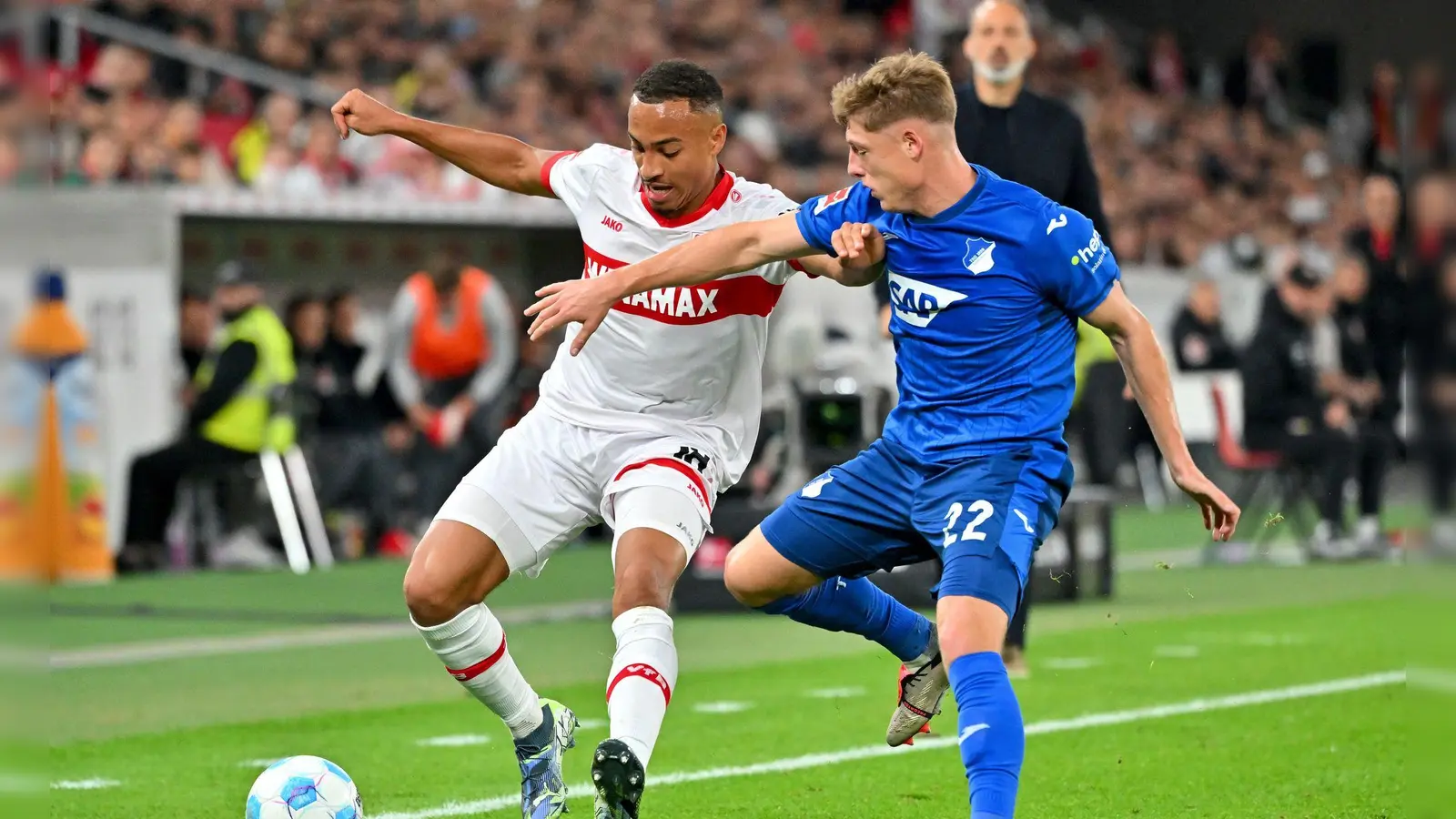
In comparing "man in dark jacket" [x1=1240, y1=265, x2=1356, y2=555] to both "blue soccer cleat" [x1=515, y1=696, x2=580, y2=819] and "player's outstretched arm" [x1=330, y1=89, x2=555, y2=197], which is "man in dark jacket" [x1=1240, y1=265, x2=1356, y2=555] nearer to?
"player's outstretched arm" [x1=330, y1=89, x2=555, y2=197]

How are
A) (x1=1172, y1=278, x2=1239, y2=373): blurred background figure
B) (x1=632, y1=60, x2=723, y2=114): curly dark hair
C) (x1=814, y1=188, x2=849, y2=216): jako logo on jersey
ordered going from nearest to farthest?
(x1=814, y1=188, x2=849, y2=216): jako logo on jersey, (x1=632, y1=60, x2=723, y2=114): curly dark hair, (x1=1172, y1=278, x2=1239, y2=373): blurred background figure

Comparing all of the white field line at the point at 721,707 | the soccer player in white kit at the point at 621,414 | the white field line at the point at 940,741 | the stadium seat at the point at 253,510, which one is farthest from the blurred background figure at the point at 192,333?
the soccer player in white kit at the point at 621,414

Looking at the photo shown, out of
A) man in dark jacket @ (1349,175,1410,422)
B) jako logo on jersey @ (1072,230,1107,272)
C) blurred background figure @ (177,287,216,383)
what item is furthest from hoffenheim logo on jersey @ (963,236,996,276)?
blurred background figure @ (177,287,216,383)

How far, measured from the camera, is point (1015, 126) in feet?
24.2

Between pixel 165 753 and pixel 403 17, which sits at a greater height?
pixel 403 17

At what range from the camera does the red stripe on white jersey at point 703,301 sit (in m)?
5.36

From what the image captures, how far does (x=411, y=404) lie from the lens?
563 inches

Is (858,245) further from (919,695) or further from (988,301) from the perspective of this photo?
(919,695)

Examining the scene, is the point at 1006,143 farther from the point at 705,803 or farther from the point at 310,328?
the point at 310,328

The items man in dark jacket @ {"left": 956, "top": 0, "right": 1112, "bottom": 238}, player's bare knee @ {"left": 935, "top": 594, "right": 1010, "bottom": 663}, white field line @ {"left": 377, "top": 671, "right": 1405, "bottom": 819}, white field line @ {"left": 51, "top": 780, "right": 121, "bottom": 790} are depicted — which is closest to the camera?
player's bare knee @ {"left": 935, "top": 594, "right": 1010, "bottom": 663}

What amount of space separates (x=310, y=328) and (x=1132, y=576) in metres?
6.52

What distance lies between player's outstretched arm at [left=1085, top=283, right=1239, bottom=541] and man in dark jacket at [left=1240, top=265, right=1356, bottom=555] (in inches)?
410

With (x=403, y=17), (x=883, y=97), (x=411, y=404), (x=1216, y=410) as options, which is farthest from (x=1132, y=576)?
(x=403, y=17)

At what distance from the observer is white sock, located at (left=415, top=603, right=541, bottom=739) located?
5.11m
